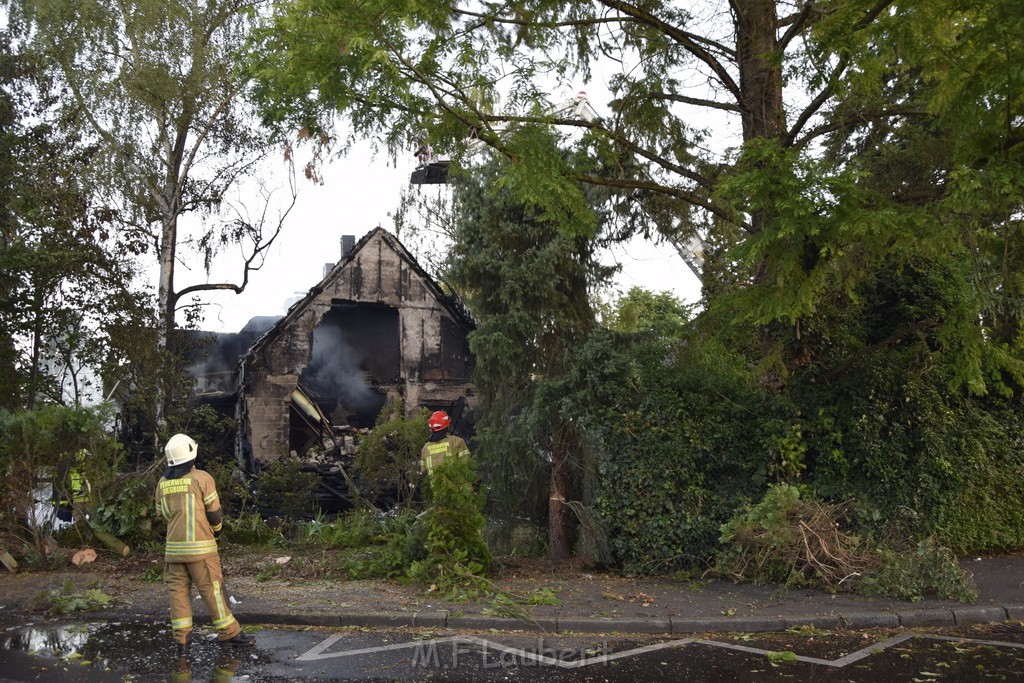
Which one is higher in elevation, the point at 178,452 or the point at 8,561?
the point at 178,452

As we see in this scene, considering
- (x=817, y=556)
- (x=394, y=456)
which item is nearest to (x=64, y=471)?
(x=394, y=456)

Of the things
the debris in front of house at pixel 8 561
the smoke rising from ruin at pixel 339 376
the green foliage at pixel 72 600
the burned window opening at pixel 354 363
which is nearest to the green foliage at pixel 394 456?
the debris in front of house at pixel 8 561

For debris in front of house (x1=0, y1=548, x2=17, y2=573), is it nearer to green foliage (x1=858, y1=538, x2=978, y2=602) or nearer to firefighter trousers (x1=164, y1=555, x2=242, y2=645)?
firefighter trousers (x1=164, y1=555, x2=242, y2=645)

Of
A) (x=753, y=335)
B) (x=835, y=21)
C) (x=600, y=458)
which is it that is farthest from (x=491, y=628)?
(x=835, y=21)

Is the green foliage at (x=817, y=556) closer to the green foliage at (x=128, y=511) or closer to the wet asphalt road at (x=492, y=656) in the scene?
the wet asphalt road at (x=492, y=656)

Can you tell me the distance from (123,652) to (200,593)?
739 mm

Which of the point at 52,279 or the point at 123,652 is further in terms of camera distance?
the point at 52,279

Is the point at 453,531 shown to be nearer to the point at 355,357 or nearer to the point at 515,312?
the point at 515,312

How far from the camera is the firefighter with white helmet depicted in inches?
271

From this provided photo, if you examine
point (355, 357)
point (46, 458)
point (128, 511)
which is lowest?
point (128, 511)

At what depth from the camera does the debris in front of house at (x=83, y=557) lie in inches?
401

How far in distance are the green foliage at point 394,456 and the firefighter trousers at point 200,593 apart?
626 centimetres

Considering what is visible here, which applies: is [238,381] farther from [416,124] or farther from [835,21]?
[835,21]

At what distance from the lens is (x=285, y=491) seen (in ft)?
49.6
